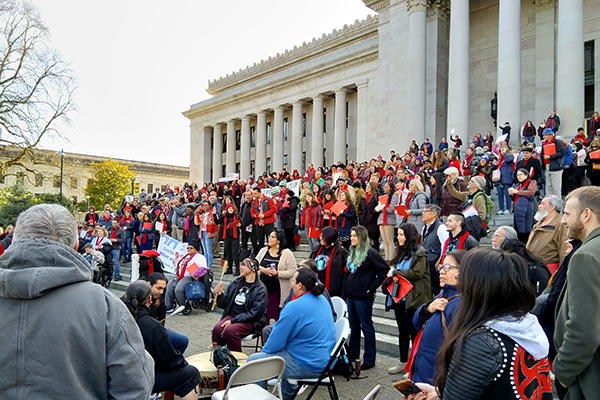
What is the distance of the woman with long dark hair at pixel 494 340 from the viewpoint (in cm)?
213

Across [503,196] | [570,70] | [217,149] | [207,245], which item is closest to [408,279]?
[503,196]

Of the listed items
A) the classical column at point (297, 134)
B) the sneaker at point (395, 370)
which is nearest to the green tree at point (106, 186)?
the classical column at point (297, 134)

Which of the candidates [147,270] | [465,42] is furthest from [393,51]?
[147,270]

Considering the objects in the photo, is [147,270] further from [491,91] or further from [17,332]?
[491,91]

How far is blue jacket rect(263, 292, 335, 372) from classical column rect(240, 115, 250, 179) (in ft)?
131

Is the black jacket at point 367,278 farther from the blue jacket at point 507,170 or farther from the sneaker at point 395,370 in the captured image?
the blue jacket at point 507,170

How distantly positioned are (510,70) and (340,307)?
18.6m

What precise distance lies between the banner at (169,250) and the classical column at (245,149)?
32127 mm

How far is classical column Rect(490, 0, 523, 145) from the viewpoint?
20562 mm

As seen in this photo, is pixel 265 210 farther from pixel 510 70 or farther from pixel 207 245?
pixel 510 70

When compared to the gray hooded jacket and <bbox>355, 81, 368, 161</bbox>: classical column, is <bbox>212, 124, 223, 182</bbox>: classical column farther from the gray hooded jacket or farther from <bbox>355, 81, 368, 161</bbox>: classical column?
the gray hooded jacket

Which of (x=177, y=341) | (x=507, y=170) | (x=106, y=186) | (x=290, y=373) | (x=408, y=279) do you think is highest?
(x=106, y=186)

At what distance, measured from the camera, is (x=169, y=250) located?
12406 mm

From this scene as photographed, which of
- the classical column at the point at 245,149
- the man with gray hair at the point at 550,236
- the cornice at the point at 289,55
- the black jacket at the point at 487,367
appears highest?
the cornice at the point at 289,55
